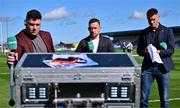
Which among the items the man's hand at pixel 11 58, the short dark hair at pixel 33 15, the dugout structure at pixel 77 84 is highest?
the short dark hair at pixel 33 15

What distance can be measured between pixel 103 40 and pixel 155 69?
114 cm

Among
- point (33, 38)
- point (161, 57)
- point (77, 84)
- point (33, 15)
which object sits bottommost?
point (77, 84)

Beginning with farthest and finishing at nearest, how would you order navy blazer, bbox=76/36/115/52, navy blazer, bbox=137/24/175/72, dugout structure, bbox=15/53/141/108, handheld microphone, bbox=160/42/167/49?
navy blazer, bbox=137/24/175/72 → handheld microphone, bbox=160/42/167/49 → navy blazer, bbox=76/36/115/52 → dugout structure, bbox=15/53/141/108

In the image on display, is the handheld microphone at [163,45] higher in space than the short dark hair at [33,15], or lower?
lower

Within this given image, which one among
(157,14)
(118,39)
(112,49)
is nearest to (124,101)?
(112,49)

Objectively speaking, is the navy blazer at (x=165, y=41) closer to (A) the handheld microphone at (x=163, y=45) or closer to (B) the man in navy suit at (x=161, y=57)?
(B) the man in navy suit at (x=161, y=57)

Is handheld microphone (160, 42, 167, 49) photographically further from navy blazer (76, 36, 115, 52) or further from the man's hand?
the man's hand

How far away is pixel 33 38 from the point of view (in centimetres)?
606

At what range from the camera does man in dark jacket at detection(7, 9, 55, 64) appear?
226 inches

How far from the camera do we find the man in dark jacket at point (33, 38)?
575 cm

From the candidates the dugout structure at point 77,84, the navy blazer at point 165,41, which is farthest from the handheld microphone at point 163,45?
the dugout structure at point 77,84

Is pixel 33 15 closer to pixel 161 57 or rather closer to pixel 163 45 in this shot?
pixel 163 45

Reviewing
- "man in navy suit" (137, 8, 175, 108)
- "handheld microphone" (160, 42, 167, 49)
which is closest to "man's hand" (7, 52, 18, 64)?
"handheld microphone" (160, 42, 167, 49)

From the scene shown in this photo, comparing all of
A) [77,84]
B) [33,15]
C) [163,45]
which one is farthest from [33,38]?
[163,45]
